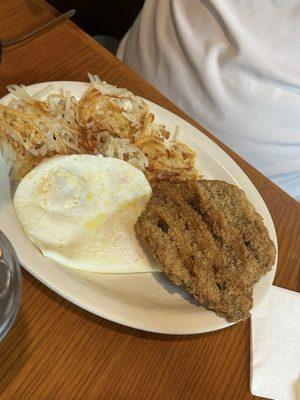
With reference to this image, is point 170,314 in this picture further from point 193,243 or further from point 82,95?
point 82,95

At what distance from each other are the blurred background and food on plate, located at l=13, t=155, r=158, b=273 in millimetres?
1779

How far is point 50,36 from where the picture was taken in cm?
170

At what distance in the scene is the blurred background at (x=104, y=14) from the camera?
8.84 ft

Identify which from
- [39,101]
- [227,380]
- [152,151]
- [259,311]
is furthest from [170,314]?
[39,101]

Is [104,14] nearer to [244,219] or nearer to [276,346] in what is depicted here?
[244,219]

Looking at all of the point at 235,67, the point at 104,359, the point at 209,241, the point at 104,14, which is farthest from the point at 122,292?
the point at 104,14

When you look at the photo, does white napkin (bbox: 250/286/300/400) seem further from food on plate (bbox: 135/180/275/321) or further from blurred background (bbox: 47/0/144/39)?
blurred background (bbox: 47/0/144/39)

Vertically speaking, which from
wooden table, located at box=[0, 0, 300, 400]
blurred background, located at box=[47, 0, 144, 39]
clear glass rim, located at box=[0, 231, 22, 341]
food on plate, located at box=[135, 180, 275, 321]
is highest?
clear glass rim, located at box=[0, 231, 22, 341]

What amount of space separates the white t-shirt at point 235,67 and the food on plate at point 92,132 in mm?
368

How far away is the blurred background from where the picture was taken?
8.84 ft

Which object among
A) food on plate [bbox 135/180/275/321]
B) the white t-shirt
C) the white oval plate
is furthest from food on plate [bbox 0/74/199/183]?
the white t-shirt

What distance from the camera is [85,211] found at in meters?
1.22

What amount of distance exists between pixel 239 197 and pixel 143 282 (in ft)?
1.31

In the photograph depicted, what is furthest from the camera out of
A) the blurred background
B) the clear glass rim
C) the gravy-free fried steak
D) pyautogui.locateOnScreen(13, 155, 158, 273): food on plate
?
the blurred background
